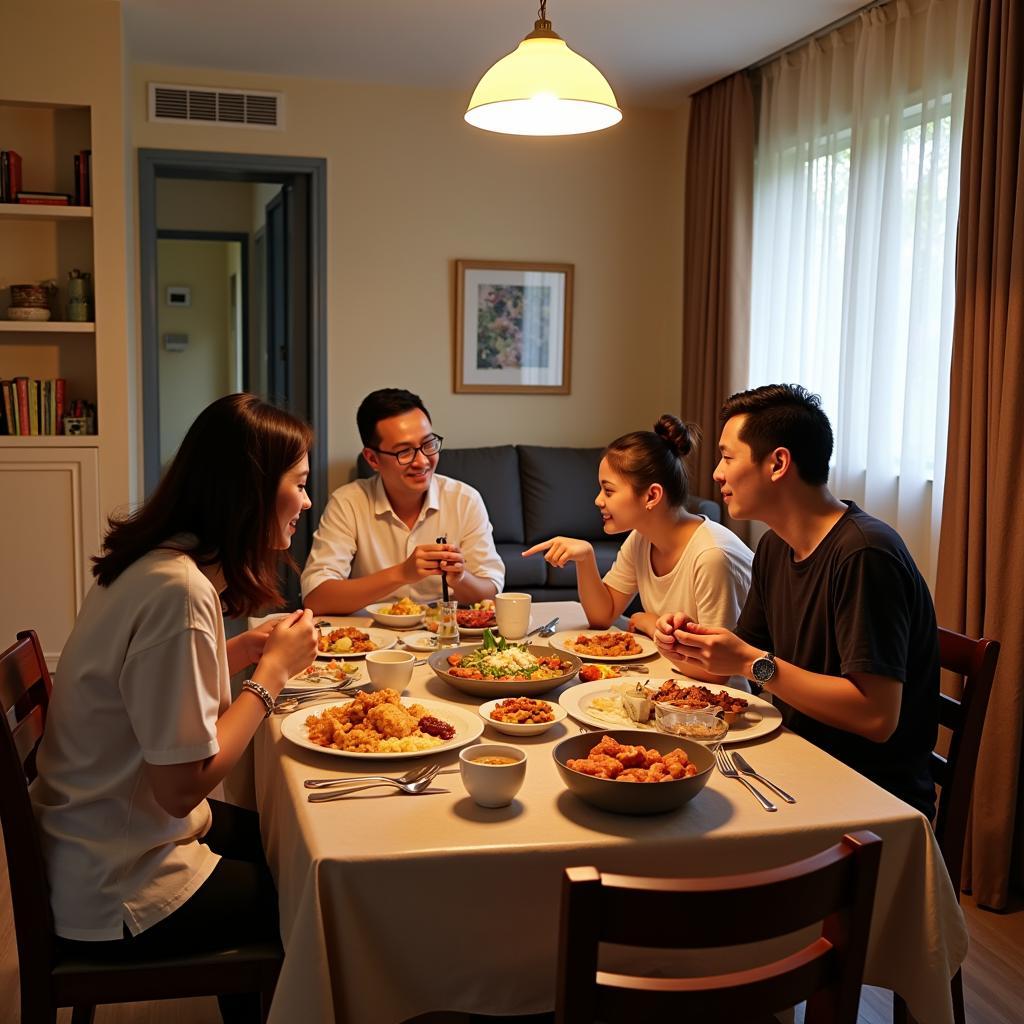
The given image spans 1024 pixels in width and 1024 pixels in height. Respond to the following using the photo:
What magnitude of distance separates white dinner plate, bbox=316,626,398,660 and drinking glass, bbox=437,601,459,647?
0.12m

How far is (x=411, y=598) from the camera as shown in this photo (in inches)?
115

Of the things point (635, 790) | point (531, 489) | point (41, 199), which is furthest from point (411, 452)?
point (41, 199)

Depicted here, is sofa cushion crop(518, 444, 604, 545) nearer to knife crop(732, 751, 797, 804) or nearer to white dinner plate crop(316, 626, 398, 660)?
white dinner plate crop(316, 626, 398, 660)

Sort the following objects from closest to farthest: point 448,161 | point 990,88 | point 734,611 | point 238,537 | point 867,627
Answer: point 238,537 < point 867,627 < point 734,611 < point 990,88 < point 448,161

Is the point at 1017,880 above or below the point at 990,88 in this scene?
below

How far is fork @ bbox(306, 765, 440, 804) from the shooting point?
4.83 feet

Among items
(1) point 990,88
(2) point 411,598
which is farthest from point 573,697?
(1) point 990,88

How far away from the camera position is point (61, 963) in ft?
5.04

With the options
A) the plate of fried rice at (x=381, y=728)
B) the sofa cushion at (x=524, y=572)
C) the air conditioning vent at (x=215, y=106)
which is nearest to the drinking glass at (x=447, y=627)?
the plate of fried rice at (x=381, y=728)

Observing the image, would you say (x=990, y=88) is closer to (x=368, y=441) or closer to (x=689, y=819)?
(x=368, y=441)

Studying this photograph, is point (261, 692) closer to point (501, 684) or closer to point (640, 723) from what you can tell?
point (501, 684)

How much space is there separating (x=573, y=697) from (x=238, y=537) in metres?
0.66

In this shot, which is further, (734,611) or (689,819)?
(734,611)

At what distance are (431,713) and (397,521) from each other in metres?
1.34
